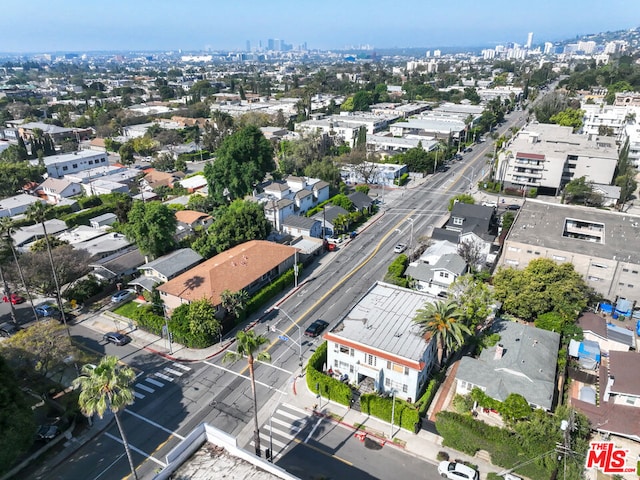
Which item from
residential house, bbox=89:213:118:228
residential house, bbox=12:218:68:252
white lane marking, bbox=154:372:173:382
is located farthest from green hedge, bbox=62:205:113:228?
white lane marking, bbox=154:372:173:382

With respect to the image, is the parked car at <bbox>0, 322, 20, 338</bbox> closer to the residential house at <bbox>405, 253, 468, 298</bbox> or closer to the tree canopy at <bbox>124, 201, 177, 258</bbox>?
the tree canopy at <bbox>124, 201, 177, 258</bbox>

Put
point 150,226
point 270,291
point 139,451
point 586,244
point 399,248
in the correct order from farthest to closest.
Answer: point 399,248 → point 586,244 → point 150,226 → point 270,291 → point 139,451

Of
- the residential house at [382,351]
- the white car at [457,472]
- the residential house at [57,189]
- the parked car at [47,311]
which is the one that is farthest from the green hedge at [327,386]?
the residential house at [57,189]

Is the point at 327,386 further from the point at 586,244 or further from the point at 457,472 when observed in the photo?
the point at 586,244

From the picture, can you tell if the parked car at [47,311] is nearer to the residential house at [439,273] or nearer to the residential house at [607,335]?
the residential house at [439,273]

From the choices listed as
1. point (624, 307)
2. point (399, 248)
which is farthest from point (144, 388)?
point (624, 307)
